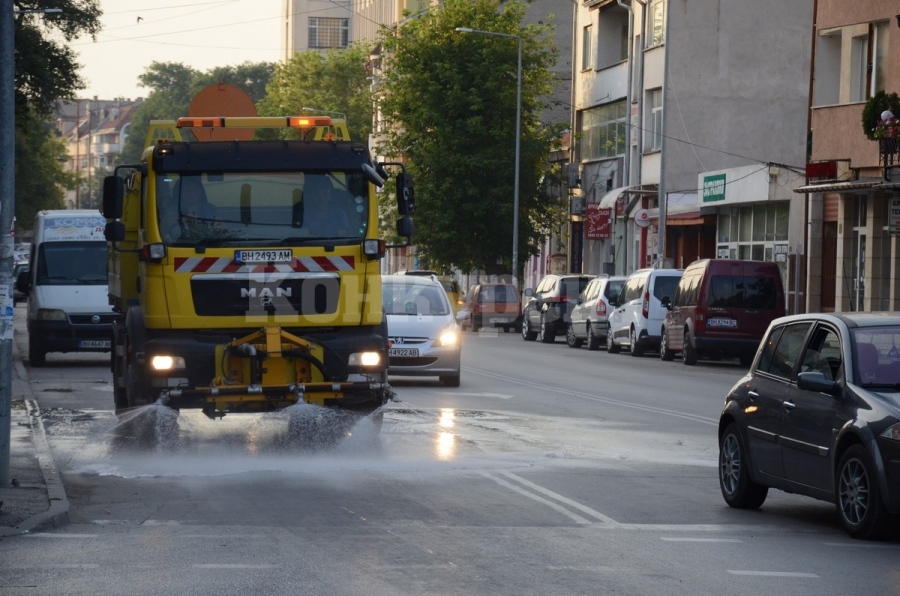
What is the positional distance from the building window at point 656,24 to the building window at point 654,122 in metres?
1.62

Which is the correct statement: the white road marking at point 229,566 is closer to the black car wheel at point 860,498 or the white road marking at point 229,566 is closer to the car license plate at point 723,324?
the black car wheel at point 860,498

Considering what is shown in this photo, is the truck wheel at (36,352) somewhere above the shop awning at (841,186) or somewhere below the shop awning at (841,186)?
below

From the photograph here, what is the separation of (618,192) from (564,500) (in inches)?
1768

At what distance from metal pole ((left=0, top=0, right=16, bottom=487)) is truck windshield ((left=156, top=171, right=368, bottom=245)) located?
130 inches

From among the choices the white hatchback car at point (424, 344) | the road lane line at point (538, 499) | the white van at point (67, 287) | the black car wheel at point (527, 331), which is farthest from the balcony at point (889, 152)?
the road lane line at point (538, 499)

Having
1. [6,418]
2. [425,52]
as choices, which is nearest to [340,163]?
[6,418]

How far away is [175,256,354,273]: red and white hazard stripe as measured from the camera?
14.7 m

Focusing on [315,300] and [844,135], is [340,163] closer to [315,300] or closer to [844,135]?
[315,300]

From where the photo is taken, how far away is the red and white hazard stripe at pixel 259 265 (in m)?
14.7

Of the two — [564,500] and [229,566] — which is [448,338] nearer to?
[564,500]

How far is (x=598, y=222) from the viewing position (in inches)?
2304

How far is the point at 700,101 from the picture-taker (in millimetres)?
52531

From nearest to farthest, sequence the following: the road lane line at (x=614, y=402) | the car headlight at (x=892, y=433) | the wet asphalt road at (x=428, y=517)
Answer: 1. the wet asphalt road at (x=428, y=517)
2. the car headlight at (x=892, y=433)
3. the road lane line at (x=614, y=402)

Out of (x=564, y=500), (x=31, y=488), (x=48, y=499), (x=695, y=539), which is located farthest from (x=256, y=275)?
(x=695, y=539)
